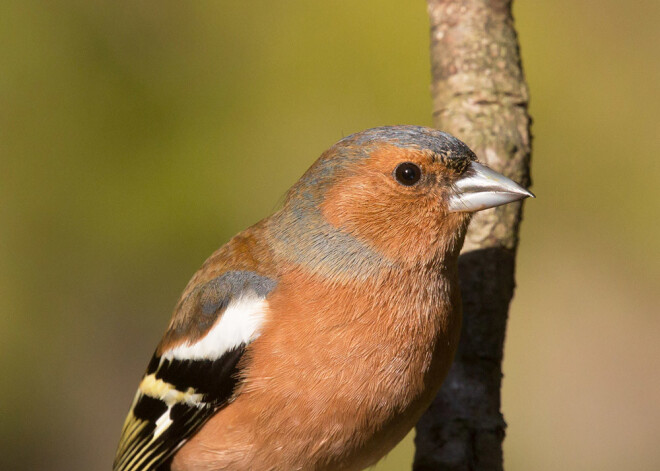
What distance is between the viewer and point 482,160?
3.80 m

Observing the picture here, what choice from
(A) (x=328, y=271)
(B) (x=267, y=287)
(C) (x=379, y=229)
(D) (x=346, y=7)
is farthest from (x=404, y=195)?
(D) (x=346, y=7)

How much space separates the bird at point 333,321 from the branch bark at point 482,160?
428 mm

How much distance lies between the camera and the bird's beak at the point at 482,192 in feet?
10.6

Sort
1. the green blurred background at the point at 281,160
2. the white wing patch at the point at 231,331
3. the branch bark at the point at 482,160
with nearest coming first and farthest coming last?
the white wing patch at the point at 231,331
the branch bark at the point at 482,160
the green blurred background at the point at 281,160

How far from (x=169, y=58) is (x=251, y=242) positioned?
8.28 feet

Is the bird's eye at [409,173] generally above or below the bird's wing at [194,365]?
above

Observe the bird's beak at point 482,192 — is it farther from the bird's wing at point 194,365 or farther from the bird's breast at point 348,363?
the bird's wing at point 194,365

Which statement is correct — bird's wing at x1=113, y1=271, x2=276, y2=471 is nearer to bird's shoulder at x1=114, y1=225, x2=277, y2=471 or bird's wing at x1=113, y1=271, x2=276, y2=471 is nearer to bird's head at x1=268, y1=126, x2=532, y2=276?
bird's shoulder at x1=114, y1=225, x2=277, y2=471

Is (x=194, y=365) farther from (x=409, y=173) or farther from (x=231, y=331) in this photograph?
(x=409, y=173)

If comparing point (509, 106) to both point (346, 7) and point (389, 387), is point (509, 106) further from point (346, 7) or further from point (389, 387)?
point (346, 7)

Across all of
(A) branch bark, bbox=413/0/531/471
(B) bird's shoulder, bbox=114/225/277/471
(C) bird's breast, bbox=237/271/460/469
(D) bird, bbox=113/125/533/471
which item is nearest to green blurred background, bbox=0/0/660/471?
(A) branch bark, bbox=413/0/531/471

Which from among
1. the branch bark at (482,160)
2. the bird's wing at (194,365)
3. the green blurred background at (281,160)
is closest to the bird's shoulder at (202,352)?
the bird's wing at (194,365)

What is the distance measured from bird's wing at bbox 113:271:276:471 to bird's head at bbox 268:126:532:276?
0.37 metres

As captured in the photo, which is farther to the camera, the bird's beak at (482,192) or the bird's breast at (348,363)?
the bird's beak at (482,192)
